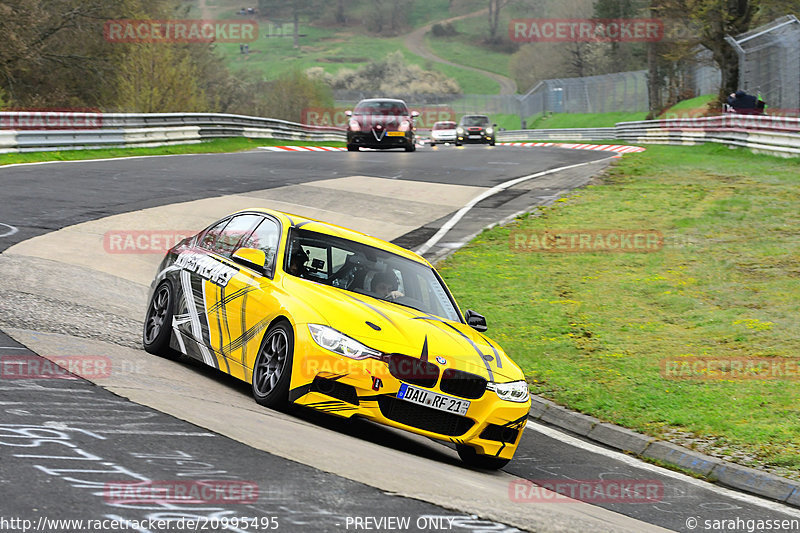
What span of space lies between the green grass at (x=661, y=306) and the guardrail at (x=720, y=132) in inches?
208

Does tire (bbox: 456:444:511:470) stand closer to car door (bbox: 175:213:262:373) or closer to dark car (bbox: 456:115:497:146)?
car door (bbox: 175:213:262:373)

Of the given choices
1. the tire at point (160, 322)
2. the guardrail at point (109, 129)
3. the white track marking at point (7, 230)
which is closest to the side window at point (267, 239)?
the tire at point (160, 322)

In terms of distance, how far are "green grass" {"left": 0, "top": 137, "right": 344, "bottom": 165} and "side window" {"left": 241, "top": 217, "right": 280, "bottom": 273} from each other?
18.2 m

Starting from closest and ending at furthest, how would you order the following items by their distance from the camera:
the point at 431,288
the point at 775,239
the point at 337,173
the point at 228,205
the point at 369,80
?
the point at 431,288, the point at 775,239, the point at 228,205, the point at 337,173, the point at 369,80

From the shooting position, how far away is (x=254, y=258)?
821 centimetres

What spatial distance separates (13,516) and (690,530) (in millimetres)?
4341

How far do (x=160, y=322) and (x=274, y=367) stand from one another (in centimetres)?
226

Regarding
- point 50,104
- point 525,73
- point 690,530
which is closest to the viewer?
point 690,530

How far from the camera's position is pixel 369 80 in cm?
14575

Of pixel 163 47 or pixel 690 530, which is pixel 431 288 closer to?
pixel 690 530

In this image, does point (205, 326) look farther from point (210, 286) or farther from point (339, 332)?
point (339, 332)

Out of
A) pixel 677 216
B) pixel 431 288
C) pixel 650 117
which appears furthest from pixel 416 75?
pixel 431 288

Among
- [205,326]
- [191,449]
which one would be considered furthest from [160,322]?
[191,449]

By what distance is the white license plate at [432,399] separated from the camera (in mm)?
7148
